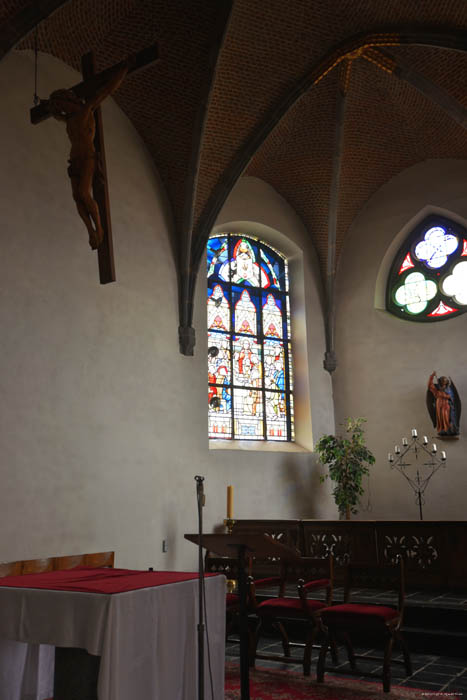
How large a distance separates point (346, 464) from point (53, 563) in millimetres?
4619

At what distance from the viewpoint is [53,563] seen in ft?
22.5

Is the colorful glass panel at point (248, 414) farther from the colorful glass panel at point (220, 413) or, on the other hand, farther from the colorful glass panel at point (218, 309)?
the colorful glass panel at point (218, 309)

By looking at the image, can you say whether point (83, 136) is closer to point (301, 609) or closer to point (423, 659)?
point (301, 609)

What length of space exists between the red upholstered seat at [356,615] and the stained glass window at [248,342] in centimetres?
490

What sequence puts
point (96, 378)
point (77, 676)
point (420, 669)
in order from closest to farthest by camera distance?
point (77, 676) → point (420, 669) → point (96, 378)

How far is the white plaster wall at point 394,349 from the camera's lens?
10.1 meters

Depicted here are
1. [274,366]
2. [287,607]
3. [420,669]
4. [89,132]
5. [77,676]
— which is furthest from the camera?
A: [274,366]

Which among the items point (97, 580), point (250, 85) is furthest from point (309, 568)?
point (250, 85)

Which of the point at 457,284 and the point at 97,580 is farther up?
the point at 457,284

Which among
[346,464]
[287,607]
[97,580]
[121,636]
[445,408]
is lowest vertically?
[287,607]

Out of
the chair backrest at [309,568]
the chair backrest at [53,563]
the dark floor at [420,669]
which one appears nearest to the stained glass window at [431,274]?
the chair backrest at [309,568]

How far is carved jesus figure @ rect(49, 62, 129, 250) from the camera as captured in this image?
5758mm

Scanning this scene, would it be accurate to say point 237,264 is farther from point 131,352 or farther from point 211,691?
point 211,691

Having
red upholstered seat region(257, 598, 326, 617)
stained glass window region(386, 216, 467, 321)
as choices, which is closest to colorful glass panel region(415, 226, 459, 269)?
stained glass window region(386, 216, 467, 321)
